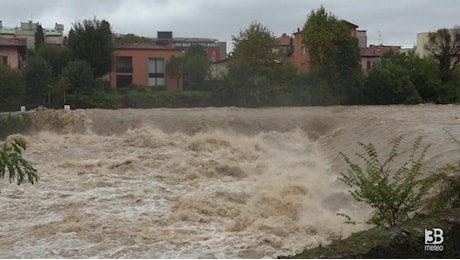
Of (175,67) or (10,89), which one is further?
(175,67)

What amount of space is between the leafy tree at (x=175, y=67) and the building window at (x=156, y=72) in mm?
1316

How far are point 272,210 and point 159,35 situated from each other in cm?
7779

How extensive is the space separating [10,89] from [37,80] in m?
2.93

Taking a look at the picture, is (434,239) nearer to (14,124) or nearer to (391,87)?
(14,124)

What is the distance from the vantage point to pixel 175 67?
165 ft

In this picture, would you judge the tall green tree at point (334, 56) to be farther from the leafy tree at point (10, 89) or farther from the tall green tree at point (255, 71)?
the leafy tree at point (10, 89)

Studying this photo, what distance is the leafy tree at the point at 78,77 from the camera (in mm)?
38312

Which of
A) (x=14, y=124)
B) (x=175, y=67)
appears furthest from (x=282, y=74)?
(x=14, y=124)

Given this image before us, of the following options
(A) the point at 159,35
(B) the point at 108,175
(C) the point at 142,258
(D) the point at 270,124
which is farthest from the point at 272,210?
(A) the point at 159,35

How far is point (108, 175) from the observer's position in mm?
17781

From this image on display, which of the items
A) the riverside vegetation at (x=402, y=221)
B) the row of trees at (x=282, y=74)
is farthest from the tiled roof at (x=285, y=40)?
the riverside vegetation at (x=402, y=221)

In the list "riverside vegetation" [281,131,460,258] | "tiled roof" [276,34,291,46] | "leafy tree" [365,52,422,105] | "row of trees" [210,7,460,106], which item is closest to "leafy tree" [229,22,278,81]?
"row of trees" [210,7,460,106]

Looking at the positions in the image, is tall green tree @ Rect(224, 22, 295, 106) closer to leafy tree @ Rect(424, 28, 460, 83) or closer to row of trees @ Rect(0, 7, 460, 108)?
row of trees @ Rect(0, 7, 460, 108)

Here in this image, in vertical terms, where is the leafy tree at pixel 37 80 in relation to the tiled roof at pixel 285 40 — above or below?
below
